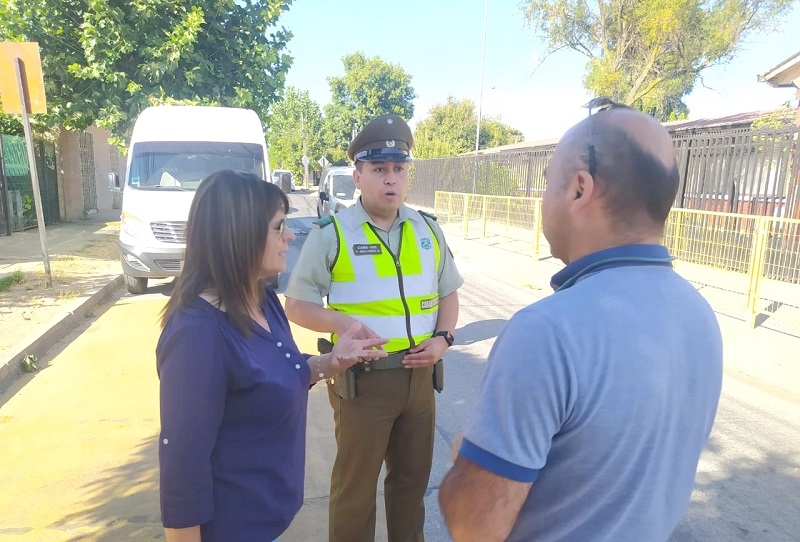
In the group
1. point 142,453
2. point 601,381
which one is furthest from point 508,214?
point 601,381

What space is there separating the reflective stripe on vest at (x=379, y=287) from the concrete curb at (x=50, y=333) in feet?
12.3

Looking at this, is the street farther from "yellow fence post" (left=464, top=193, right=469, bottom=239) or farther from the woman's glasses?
"yellow fence post" (left=464, top=193, right=469, bottom=239)

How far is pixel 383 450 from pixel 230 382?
3.46 ft

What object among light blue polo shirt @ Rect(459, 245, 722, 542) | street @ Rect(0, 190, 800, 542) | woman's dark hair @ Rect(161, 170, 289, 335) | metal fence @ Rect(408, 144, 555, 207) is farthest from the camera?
metal fence @ Rect(408, 144, 555, 207)

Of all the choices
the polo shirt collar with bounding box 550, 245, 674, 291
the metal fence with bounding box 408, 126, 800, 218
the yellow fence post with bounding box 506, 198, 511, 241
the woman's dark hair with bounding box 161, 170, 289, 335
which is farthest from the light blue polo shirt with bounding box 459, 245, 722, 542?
the yellow fence post with bounding box 506, 198, 511, 241

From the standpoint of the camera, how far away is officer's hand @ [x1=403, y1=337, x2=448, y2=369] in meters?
2.29

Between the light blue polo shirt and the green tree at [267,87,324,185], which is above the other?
the green tree at [267,87,324,185]

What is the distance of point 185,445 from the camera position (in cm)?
136

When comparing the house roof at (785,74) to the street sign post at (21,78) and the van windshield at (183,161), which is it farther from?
the street sign post at (21,78)

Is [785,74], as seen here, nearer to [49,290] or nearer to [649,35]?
[649,35]

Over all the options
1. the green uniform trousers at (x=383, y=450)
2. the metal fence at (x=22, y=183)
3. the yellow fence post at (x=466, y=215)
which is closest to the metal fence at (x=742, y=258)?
the green uniform trousers at (x=383, y=450)

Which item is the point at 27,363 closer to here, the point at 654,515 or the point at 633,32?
the point at 654,515

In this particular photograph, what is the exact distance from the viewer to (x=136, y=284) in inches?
313

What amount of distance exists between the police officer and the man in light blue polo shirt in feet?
4.06
